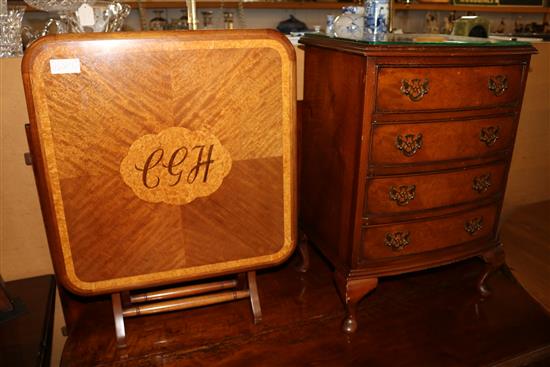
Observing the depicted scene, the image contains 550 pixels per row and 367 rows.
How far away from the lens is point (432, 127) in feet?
4.49

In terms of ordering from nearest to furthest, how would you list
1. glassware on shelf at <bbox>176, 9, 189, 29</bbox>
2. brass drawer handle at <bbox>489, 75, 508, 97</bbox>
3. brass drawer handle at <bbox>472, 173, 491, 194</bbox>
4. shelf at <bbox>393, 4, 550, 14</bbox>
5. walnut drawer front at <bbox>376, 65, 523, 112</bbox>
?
walnut drawer front at <bbox>376, 65, 523, 112</bbox> → brass drawer handle at <bbox>489, 75, 508, 97</bbox> → brass drawer handle at <bbox>472, 173, 491, 194</bbox> → glassware on shelf at <bbox>176, 9, 189, 29</bbox> → shelf at <bbox>393, 4, 550, 14</bbox>

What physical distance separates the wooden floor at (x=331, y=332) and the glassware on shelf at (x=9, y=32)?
93cm

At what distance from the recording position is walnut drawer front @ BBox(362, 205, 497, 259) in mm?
1460

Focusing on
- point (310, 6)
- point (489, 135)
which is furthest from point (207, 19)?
point (489, 135)

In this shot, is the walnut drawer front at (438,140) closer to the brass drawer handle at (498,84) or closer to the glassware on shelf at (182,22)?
the brass drawer handle at (498,84)

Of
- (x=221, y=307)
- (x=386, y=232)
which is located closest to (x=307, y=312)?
(x=221, y=307)

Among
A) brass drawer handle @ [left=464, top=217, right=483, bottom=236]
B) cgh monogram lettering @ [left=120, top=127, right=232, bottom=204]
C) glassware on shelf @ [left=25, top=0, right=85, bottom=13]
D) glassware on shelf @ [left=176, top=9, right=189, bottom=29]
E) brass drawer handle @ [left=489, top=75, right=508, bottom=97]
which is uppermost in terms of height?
glassware on shelf @ [left=25, top=0, right=85, bottom=13]

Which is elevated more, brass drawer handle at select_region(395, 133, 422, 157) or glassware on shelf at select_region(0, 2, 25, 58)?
glassware on shelf at select_region(0, 2, 25, 58)

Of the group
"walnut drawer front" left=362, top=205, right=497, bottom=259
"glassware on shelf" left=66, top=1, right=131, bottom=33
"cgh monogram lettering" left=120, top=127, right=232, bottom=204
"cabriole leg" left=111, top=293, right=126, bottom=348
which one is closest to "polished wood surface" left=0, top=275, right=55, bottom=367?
"cabriole leg" left=111, top=293, right=126, bottom=348

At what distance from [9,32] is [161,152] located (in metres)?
0.71

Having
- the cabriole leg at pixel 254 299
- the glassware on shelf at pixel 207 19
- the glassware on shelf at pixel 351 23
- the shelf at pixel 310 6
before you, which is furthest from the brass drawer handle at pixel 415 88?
the shelf at pixel 310 6

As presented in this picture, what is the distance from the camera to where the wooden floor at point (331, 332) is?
146cm

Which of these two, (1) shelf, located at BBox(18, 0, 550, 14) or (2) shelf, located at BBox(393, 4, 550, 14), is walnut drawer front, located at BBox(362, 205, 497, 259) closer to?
(1) shelf, located at BBox(18, 0, 550, 14)

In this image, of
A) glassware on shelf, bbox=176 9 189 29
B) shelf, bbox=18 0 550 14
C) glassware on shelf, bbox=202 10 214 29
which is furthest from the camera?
shelf, bbox=18 0 550 14
